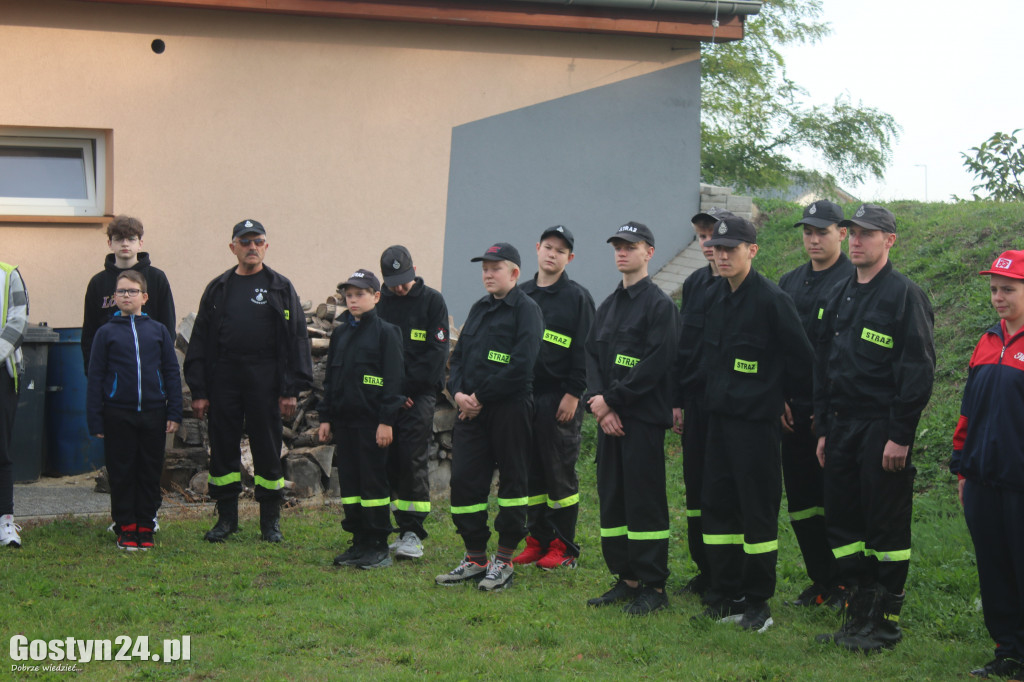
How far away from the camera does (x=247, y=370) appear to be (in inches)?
279

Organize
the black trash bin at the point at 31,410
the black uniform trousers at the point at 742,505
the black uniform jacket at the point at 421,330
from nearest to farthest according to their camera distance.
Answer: the black uniform trousers at the point at 742,505 < the black uniform jacket at the point at 421,330 < the black trash bin at the point at 31,410

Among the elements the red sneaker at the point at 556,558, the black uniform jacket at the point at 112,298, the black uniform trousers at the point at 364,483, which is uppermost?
the black uniform jacket at the point at 112,298

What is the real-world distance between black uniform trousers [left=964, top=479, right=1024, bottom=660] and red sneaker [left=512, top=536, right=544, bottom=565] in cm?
306

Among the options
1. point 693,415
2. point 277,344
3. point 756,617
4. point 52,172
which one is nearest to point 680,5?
point 277,344

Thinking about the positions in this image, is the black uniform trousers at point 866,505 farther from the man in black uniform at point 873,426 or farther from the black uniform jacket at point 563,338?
the black uniform jacket at point 563,338

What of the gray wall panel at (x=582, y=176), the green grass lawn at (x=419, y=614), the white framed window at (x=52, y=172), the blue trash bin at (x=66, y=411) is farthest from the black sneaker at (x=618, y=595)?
the white framed window at (x=52, y=172)

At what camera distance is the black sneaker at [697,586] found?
5.85 metres

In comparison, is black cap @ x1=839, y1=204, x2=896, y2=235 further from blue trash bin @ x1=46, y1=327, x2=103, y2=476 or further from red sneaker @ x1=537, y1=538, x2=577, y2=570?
blue trash bin @ x1=46, y1=327, x2=103, y2=476

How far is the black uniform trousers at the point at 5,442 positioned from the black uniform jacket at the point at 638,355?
13.4 ft

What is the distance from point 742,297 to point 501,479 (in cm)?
196

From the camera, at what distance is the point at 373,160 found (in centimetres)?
1073

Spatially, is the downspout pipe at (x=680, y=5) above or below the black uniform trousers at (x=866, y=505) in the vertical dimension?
above

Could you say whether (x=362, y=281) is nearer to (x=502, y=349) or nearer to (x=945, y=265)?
(x=502, y=349)

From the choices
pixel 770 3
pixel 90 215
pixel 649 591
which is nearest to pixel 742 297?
pixel 649 591
